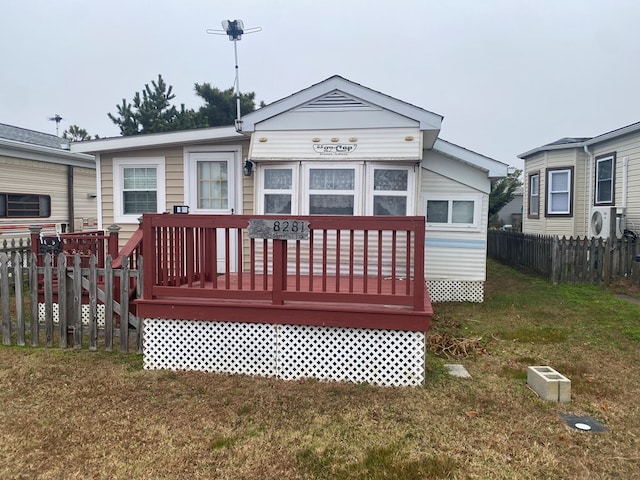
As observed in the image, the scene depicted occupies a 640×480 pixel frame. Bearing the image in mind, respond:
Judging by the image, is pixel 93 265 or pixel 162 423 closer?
pixel 162 423

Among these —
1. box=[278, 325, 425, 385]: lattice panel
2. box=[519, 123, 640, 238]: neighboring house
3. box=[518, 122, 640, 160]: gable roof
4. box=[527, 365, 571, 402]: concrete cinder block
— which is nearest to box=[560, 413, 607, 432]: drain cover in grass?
box=[527, 365, 571, 402]: concrete cinder block

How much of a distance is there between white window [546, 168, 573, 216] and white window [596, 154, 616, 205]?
0.93 metres

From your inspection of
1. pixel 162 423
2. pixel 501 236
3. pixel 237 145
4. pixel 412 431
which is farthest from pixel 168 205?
pixel 501 236

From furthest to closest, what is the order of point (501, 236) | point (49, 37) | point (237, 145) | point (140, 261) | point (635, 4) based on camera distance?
point (49, 37) → point (635, 4) → point (501, 236) → point (237, 145) → point (140, 261)

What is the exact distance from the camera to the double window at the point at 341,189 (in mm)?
6477

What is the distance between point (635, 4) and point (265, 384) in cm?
2120

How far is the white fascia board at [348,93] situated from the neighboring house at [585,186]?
6699 mm

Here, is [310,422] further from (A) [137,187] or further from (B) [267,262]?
(A) [137,187]

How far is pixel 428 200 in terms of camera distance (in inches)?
300

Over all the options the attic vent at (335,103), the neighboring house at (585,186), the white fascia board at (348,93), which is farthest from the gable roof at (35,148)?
the neighboring house at (585,186)

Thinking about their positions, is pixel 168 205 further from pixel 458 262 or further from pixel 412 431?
pixel 412 431

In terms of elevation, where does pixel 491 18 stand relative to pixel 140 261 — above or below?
above

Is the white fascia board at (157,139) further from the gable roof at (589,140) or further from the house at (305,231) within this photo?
the gable roof at (589,140)

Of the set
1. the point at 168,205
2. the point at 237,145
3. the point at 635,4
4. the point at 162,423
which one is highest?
the point at 635,4
